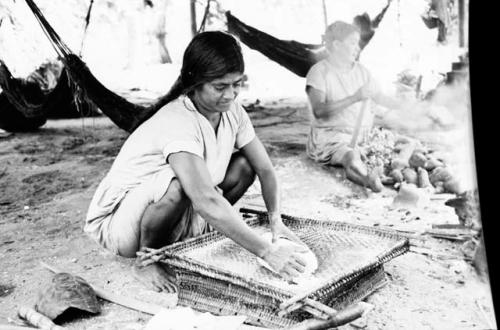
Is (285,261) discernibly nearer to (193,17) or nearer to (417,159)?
(417,159)

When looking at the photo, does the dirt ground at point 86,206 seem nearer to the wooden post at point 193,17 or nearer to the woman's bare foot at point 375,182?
the woman's bare foot at point 375,182

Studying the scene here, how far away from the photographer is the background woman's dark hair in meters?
2.38

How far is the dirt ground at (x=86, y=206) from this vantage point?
7.85 ft

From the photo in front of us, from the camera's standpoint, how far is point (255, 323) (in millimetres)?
2203

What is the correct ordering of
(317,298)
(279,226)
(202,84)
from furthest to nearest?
(279,226) → (202,84) → (317,298)

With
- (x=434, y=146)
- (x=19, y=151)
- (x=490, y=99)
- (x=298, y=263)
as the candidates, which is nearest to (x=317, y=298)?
(x=298, y=263)

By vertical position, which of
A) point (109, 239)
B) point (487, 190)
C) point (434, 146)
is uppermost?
point (487, 190)

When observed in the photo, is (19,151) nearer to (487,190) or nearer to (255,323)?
(255,323)

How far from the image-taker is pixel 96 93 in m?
2.92

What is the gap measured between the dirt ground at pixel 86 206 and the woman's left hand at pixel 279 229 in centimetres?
20

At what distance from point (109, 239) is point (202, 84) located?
84cm

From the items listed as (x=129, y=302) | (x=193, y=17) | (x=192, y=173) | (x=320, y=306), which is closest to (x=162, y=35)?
(x=193, y=17)

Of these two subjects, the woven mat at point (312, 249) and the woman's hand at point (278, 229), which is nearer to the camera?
the woven mat at point (312, 249)

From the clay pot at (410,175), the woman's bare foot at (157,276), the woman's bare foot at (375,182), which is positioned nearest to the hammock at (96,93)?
the woman's bare foot at (157,276)
